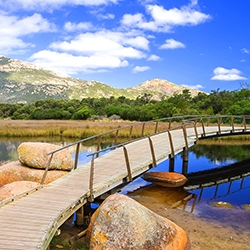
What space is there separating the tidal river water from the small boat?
0.32m

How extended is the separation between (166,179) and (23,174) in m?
6.57

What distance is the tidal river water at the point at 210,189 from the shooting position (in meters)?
11.2

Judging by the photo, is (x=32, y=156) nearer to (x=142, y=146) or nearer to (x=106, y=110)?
(x=142, y=146)

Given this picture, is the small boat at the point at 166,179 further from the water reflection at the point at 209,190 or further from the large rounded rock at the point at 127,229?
the large rounded rock at the point at 127,229

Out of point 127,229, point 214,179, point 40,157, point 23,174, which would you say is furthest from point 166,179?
point 127,229

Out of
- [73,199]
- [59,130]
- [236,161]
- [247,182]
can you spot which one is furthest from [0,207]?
[59,130]

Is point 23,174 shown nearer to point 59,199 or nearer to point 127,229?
point 59,199

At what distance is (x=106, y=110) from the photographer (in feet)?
191

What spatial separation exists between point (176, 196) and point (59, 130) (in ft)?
71.4

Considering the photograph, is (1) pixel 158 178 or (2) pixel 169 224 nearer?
(2) pixel 169 224

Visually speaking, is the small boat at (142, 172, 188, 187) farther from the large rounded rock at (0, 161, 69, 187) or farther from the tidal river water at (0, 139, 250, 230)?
the large rounded rock at (0, 161, 69, 187)

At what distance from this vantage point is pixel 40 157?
1314 centimetres

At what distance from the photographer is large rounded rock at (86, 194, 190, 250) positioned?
6.71 metres

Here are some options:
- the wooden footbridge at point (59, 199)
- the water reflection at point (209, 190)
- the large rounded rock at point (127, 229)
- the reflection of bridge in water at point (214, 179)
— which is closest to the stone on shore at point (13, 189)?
the wooden footbridge at point (59, 199)
